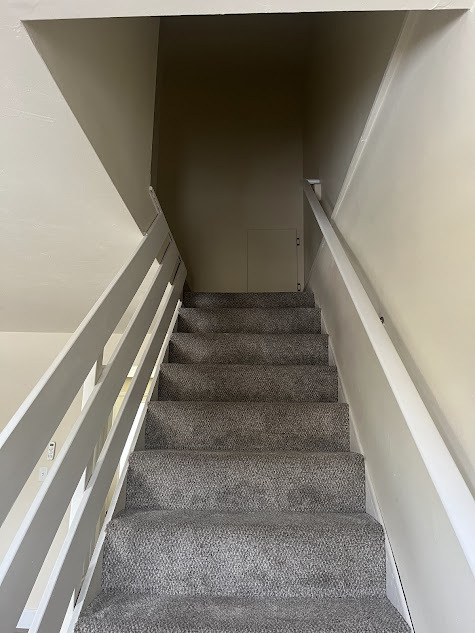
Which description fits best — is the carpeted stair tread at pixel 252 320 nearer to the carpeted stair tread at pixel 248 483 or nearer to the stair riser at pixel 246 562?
the carpeted stair tread at pixel 248 483

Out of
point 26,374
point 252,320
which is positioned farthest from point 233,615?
point 26,374

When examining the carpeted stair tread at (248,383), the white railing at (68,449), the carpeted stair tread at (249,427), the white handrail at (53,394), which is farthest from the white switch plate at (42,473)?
the white handrail at (53,394)

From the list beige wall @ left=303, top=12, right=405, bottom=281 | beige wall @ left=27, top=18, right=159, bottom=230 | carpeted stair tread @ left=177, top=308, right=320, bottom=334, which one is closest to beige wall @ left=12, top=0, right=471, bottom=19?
beige wall @ left=27, top=18, right=159, bottom=230

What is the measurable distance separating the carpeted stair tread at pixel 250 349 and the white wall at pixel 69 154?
563 millimetres

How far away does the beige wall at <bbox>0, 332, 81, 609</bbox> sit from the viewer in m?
3.12

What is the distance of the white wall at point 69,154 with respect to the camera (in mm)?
1070

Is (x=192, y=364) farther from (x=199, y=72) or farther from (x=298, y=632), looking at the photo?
(x=199, y=72)

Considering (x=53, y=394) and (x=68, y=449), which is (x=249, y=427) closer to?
(x=68, y=449)

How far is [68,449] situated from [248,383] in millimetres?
1156

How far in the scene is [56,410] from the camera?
1.11 meters

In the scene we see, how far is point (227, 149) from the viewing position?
422cm

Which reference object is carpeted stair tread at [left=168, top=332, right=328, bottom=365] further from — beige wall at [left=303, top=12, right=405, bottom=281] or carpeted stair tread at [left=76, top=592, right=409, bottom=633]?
carpeted stair tread at [left=76, top=592, right=409, bottom=633]

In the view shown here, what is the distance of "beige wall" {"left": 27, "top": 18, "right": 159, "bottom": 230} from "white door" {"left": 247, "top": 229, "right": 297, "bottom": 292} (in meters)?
2.00

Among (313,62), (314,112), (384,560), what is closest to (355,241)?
(384,560)
